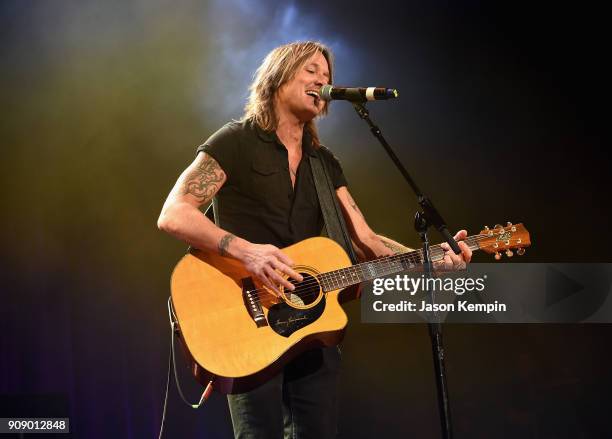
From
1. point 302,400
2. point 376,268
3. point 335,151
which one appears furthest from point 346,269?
point 335,151

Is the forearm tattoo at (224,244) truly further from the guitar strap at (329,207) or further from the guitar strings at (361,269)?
the guitar strap at (329,207)

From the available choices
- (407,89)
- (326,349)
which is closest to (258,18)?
(407,89)

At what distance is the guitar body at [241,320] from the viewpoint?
2.35 meters

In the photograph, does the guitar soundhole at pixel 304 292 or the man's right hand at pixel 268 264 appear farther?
the guitar soundhole at pixel 304 292

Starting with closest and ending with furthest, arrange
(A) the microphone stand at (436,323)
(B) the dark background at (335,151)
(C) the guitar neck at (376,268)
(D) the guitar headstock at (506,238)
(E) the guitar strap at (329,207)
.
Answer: (A) the microphone stand at (436,323) → (C) the guitar neck at (376,268) → (E) the guitar strap at (329,207) → (D) the guitar headstock at (506,238) → (B) the dark background at (335,151)

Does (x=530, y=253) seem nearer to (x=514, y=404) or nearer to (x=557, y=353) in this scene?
(x=557, y=353)

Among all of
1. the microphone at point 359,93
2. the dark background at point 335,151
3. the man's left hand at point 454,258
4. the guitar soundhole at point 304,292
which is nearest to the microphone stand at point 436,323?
the microphone at point 359,93

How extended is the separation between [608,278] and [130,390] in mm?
3597

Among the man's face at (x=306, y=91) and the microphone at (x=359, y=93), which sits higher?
the man's face at (x=306, y=91)

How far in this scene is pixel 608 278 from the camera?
432 cm

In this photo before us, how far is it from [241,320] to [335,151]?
2.40m

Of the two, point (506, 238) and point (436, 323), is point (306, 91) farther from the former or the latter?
point (436, 323)

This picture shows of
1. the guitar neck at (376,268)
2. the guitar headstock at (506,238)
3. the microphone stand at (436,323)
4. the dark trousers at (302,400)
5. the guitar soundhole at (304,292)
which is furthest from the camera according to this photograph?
the guitar headstock at (506,238)

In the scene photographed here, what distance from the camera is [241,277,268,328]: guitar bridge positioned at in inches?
97.9
